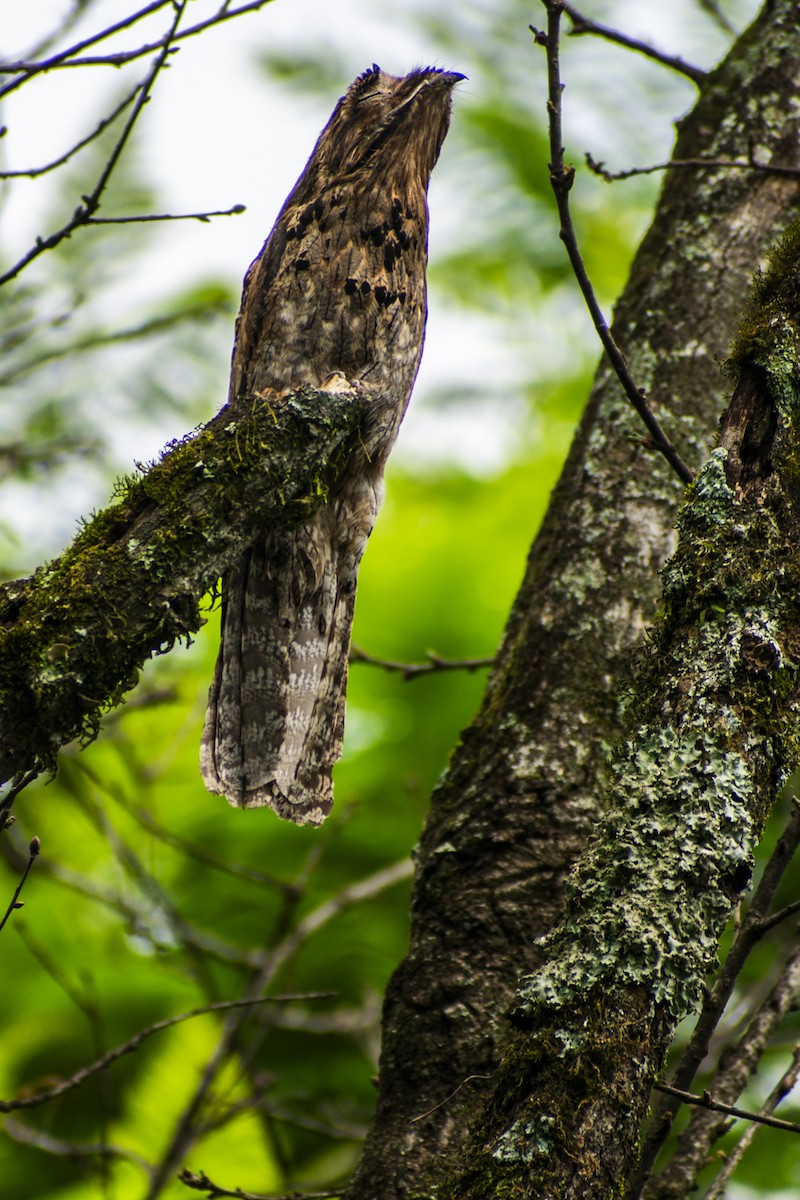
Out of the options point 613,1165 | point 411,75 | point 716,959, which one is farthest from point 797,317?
point 411,75

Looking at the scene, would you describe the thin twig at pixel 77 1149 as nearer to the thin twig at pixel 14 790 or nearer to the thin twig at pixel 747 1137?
the thin twig at pixel 14 790

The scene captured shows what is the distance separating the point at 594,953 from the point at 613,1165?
11.3 inches

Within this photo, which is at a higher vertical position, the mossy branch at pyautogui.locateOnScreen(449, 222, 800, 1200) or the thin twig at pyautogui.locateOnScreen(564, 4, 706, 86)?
the thin twig at pyautogui.locateOnScreen(564, 4, 706, 86)

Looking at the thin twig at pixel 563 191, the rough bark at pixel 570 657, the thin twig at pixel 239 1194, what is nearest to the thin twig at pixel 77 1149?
the thin twig at pixel 239 1194

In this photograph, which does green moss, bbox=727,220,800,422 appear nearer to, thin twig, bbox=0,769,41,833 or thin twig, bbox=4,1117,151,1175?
thin twig, bbox=0,769,41,833

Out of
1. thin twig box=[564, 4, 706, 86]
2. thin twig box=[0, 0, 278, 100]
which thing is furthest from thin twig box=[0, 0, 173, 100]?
thin twig box=[564, 4, 706, 86]

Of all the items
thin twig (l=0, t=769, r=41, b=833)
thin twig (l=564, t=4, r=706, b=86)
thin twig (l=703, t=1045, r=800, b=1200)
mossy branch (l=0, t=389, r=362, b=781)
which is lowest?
thin twig (l=703, t=1045, r=800, b=1200)

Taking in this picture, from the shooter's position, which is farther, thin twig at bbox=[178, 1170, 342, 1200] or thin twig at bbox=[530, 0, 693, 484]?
thin twig at bbox=[178, 1170, 342, 1200]

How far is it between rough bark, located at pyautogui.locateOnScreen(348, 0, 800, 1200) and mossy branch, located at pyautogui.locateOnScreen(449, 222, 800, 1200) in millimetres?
302

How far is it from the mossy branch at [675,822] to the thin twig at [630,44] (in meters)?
2.06

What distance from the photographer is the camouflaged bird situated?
2592 millimetres

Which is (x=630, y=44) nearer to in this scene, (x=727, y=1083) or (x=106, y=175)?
(x=106, y=175)

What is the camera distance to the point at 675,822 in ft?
5.55

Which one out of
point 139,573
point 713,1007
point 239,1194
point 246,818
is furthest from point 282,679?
point 246,818
